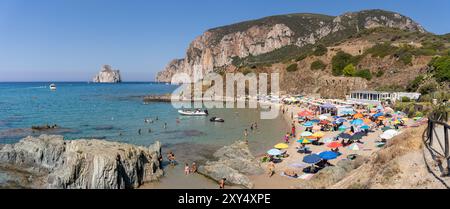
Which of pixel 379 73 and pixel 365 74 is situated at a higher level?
pixel 379 73

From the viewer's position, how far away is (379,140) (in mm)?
27797

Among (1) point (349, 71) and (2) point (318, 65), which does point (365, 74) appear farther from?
(2) point (318, 65)

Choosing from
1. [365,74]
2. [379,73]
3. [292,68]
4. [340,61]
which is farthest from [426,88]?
[292,68]

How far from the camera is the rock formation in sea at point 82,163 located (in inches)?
696

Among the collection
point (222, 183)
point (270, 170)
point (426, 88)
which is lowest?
point (222, 183)

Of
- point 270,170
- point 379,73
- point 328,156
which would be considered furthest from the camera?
point 379,73

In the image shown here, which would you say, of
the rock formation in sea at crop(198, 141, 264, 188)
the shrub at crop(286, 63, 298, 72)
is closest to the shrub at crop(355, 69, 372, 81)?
the shrub at crop(286, 63, 298, 72)

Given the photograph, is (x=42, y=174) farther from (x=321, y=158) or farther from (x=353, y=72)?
(x=353, y=72)

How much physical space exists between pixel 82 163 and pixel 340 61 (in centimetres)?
8781

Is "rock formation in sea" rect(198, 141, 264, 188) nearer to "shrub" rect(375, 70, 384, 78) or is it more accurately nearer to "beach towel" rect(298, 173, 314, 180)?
"beach towel" rect(298, 173, 314, 180)

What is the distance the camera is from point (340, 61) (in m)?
95.9
